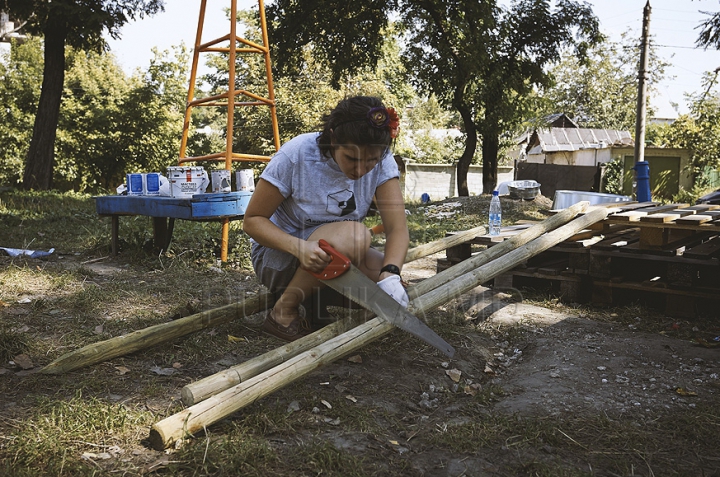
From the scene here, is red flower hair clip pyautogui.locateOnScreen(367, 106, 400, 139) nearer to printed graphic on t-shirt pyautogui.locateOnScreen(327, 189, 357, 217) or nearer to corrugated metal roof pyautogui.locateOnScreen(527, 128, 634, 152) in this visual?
printed graphic on t-shirt pyautogui.locateOnScreen(327, 189, 357, 217)

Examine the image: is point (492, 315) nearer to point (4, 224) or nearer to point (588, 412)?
point (588, 412)

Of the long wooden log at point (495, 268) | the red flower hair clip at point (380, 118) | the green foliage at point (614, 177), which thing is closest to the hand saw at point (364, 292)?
the long wooden log at point (495, 268)

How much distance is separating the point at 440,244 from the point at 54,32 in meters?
11.8

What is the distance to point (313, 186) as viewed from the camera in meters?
3.26

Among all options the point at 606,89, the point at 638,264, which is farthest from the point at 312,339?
the point at 606,89

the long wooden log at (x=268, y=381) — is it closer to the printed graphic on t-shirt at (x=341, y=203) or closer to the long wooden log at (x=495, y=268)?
the long wooden log at (x=495, y=268)

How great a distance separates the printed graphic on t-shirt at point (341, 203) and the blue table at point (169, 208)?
8.16ft

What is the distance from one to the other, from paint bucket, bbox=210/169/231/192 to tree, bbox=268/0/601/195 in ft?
35.0

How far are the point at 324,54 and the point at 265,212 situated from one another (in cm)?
Answer: 1433

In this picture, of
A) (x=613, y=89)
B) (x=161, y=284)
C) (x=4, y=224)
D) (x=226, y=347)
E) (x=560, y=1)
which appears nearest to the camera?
(x=226, y=347)

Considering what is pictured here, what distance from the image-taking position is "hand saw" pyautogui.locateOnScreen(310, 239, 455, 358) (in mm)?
2850

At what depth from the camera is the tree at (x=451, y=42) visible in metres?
15.6

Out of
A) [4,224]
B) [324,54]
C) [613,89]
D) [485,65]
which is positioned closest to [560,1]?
[485,65]

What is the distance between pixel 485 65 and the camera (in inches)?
597
